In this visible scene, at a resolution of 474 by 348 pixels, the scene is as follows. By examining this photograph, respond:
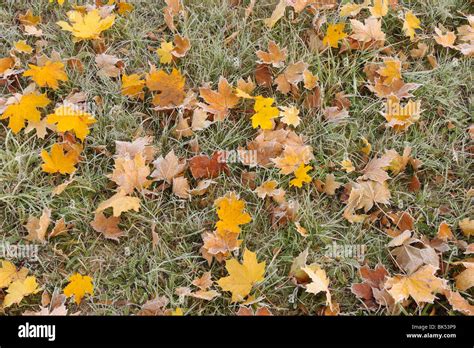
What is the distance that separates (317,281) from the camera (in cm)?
225

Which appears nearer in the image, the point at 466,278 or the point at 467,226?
the point at 466,278

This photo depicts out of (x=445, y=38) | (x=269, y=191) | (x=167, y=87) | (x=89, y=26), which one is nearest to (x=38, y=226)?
(x=167, y=87)

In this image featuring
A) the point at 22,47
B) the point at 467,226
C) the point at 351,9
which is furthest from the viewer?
the point at 351,9

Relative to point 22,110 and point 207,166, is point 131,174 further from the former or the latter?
point 22,110

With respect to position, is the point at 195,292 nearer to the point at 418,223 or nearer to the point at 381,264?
the point at 381,264

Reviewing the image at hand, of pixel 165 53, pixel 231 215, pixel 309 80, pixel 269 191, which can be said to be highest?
pixel 165 53

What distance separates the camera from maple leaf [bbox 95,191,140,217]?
2.39 meters

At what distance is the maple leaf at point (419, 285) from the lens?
2.19 metres

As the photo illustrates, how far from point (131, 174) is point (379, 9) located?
1.81 meters

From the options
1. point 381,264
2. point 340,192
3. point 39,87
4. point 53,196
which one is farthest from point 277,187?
point 39,87

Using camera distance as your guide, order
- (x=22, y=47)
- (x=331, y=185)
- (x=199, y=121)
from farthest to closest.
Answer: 1. (x=22, y=47)
2. (x=199, y=121)
3. (x=331, y=185)
